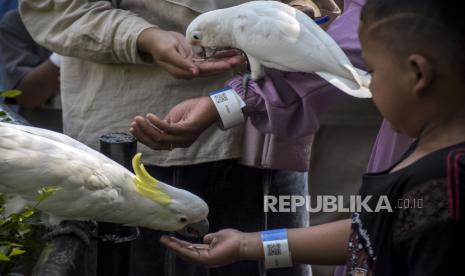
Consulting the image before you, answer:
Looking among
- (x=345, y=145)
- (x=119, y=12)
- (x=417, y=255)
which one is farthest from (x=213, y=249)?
(x=345, y=145)

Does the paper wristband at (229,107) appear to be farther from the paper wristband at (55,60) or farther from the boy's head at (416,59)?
the paper wristband at (55,60)

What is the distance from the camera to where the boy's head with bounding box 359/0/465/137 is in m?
1.46

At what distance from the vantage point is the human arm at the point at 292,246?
1.78 meters

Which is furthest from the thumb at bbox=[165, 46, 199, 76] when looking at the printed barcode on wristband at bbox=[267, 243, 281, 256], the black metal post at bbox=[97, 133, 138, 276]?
the printed barcode on wristband at bbox=[267, 243, 281, 256]

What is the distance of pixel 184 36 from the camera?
235 cm

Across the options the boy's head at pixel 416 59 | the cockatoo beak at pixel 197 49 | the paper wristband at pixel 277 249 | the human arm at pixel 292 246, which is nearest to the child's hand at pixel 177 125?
the cockatoo beak at pixel 197 49

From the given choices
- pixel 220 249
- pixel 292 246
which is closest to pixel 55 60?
pixel 220 249

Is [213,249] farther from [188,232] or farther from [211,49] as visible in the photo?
[211,49]

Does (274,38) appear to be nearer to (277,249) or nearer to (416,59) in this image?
(277,249)

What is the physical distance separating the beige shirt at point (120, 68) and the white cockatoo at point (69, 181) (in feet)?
1.30

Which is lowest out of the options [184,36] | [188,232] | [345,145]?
[345,145]

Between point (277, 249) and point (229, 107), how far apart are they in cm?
48

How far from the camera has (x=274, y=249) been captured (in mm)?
1838

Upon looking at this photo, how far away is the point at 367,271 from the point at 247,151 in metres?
0.91
